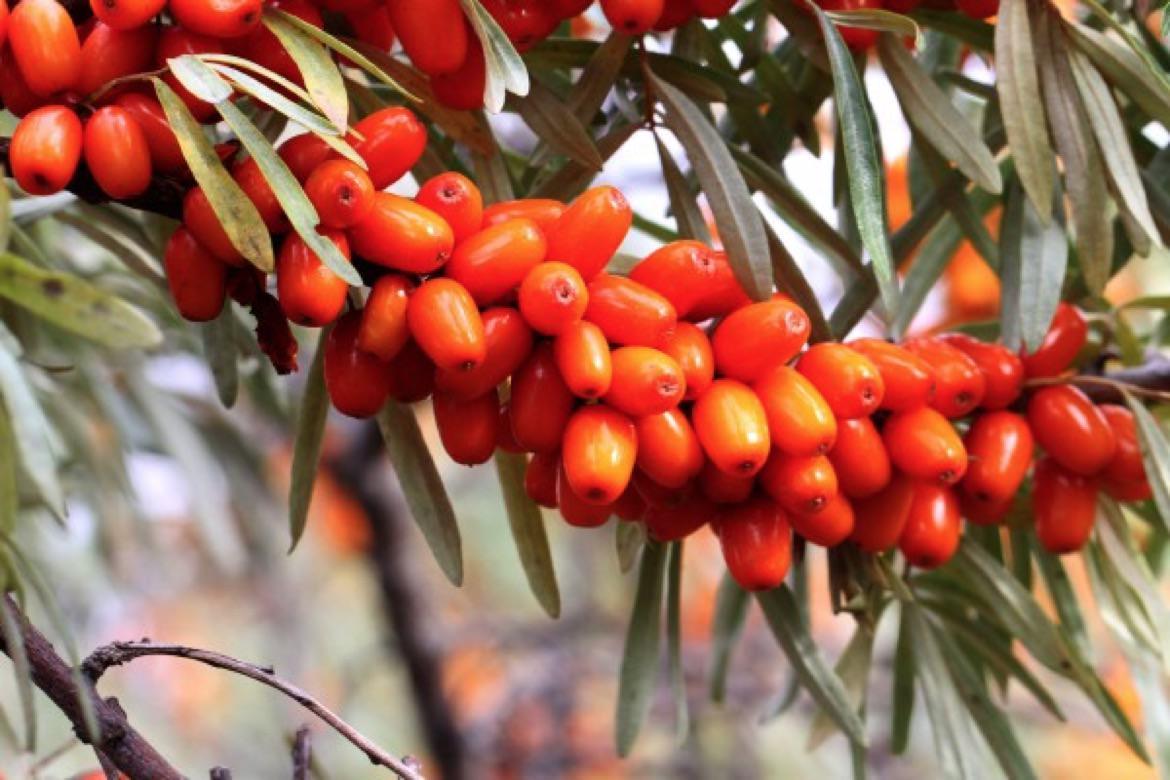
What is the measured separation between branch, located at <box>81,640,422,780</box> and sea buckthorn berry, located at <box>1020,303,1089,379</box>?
547 mm

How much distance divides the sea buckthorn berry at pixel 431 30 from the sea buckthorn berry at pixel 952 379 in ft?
1.23

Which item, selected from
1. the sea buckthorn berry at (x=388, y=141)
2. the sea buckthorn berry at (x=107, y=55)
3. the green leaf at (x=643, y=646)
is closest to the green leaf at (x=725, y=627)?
the green leaf at (x=643, y=646)

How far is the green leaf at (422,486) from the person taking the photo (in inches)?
36.6

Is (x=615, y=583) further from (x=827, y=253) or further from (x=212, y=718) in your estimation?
(x=827, y=253)

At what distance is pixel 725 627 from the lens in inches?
51.2

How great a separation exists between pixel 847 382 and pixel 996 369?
0.65 feet

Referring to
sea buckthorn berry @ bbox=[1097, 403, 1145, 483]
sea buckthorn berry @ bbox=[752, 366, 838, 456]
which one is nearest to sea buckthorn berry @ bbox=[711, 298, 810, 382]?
sea buckthorn berry @ bbox=[752, 366, 838, 456]

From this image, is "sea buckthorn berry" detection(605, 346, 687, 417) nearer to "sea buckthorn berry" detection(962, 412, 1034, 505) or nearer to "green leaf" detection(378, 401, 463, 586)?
"green leaf" detection(378, 401, 463, 586)


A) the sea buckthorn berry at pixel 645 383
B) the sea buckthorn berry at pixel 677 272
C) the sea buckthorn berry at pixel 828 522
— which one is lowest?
the sea buckthorn berry at pixel 828 522

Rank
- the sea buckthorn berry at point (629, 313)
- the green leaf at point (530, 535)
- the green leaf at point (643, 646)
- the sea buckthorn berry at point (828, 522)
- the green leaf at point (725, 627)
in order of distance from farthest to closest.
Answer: the green leaf at point (725, 627) → the green leaf at point (643, 646) → the green leaf at point (530, 535) → the sea buckthorn berry at point (828, 522) → the sea buckthorn berry at point (629, 313)

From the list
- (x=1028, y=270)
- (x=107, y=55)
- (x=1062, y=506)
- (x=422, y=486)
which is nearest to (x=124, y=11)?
(x=107, y=55)

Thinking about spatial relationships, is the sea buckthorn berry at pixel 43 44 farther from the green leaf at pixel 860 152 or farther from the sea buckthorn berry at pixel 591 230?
the green leaf at pixel 860 152

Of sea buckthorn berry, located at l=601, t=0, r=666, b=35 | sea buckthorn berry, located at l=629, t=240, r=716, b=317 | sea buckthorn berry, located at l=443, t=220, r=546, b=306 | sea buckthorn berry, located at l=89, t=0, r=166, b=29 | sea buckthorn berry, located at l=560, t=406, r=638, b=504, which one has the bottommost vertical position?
sea buckthorn berry, located at l=560, t=406, r=638, b=504

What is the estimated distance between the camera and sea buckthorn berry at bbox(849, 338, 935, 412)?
0.91 m
